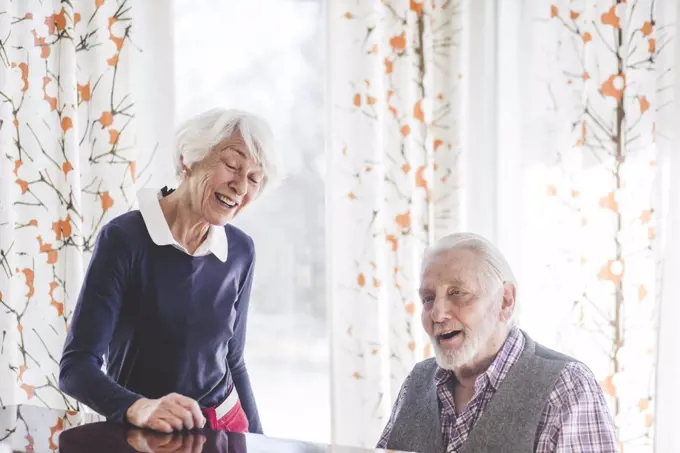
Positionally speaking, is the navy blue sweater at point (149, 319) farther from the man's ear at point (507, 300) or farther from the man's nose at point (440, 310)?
the man's ear at point (507, 300)

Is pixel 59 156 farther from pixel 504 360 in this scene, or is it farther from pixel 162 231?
pixel 504 360

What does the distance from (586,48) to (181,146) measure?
1619mm

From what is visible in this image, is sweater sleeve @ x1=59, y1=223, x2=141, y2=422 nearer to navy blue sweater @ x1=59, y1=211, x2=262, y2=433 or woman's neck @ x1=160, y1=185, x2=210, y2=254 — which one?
navy blue sweater @ x1=59, y1=211, x2=262, y2=433

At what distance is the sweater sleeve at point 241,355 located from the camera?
183cm

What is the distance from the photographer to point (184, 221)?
1679 mm

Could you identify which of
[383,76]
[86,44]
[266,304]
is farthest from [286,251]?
[86,44]

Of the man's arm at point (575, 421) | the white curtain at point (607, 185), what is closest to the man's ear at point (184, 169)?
the man's arm at point (575, 421)

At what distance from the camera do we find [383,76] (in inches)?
110

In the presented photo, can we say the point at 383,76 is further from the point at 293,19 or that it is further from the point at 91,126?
the point at 91,126

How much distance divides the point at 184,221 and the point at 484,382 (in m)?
0.78

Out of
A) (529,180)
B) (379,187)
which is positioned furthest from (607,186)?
(379,187)

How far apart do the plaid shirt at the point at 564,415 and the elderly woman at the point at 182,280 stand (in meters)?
0.54

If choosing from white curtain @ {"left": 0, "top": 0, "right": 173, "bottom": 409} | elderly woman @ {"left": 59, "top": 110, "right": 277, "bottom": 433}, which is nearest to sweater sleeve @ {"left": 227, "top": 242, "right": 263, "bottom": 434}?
elderly woman @ {"left": 59, "top": 110, "right": 277, "bottom": 433}

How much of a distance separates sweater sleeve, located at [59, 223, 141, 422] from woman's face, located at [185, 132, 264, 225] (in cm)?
20
